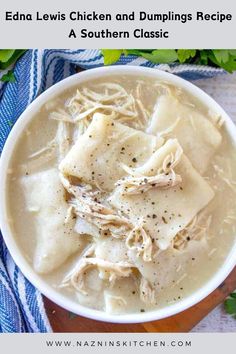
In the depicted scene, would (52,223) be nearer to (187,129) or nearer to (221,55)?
(187,129)

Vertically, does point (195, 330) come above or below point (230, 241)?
below

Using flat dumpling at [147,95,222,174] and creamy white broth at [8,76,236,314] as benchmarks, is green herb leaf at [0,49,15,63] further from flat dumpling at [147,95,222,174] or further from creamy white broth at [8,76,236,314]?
flat dumpling at [147,95,222,174]

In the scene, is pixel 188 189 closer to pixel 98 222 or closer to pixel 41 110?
pixel 98 222

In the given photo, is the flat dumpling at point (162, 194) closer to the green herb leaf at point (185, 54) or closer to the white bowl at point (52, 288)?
the white bowl at point (52, 288)
